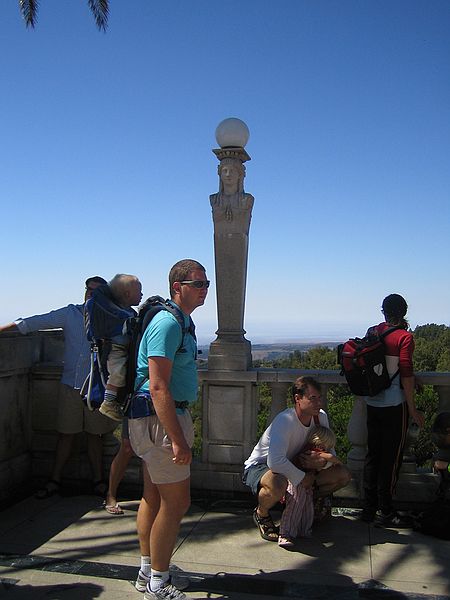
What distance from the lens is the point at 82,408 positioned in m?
5.15

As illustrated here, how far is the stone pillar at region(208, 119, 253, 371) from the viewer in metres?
5.12

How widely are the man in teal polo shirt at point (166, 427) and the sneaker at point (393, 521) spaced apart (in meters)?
1.91

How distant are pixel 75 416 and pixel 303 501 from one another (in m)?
2.17

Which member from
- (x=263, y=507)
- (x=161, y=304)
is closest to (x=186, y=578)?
(x=263, y=507)

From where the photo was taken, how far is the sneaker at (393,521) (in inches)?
174

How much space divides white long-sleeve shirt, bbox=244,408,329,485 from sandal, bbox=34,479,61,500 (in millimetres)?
1867

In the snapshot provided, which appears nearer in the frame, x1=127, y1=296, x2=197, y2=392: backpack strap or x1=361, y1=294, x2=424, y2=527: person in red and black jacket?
x1=127, y1=296, x2=197, y2=392: backpack strap

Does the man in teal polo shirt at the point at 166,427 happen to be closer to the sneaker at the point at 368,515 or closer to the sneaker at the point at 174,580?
the sneaker at the point at 174,580

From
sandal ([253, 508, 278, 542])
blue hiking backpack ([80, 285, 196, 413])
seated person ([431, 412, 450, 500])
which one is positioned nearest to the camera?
blue hiking backpack ([80, 285, 196, 413])

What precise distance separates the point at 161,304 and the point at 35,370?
2.78 metres

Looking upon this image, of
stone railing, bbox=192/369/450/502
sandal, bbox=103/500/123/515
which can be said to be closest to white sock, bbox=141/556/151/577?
sandal, bbox=103/500/123/515

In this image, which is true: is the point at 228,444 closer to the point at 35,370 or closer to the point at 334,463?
the point at 334,463

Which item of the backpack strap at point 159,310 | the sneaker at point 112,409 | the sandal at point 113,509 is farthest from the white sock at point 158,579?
the sandal at point 113,509

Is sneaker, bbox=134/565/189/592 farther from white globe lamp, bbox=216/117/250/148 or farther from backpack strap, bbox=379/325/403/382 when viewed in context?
white globe lamp, bbox=216/117/250/148
